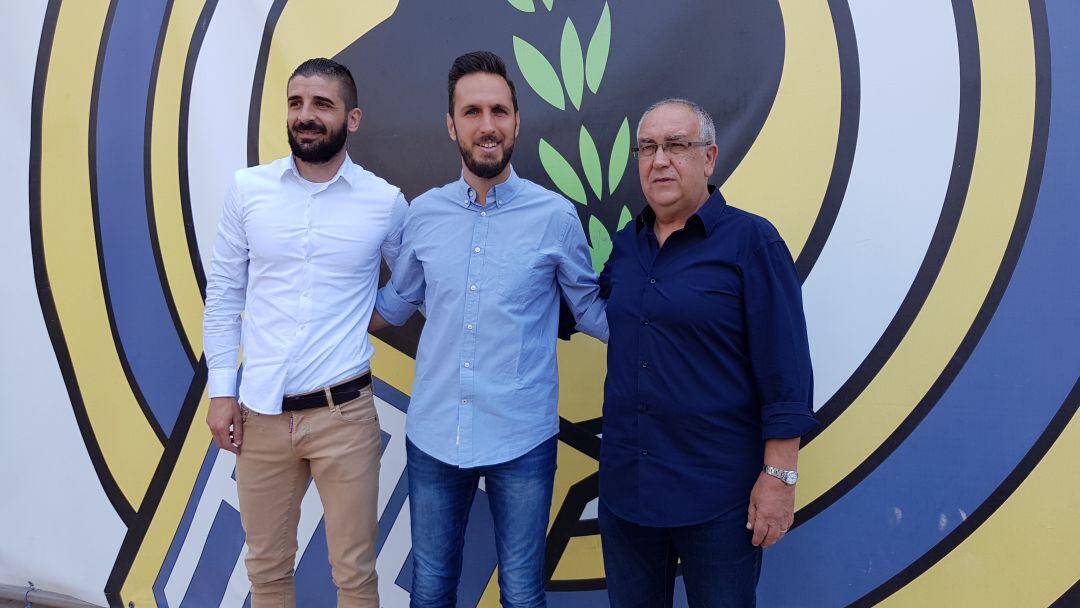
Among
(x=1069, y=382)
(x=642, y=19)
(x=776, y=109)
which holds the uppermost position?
(x=642, y=19)

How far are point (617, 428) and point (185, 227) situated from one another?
1.85 metres

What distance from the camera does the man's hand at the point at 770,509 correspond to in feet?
4.58

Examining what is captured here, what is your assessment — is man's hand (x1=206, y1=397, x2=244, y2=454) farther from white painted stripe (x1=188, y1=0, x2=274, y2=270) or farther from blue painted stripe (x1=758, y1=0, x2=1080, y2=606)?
blue painted stripe (x1=758, y1=0, x2=1080, y2=606)

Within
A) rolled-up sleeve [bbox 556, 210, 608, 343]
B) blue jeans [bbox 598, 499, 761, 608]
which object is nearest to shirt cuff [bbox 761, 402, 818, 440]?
blue jeans [bbox 598, 499, 761, 608]

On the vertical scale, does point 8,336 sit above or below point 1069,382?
below

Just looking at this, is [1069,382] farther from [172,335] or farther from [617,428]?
[172,335]

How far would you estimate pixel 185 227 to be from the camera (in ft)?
8.28

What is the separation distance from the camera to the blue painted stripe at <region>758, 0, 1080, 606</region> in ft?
6.00

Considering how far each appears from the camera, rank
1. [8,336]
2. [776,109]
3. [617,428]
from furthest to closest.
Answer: [8,336]
[776,109]
[617,428]

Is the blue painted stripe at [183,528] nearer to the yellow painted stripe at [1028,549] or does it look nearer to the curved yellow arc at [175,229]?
the curved yellow arc at [175,229]

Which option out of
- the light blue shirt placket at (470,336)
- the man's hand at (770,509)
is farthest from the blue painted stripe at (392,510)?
the man's hand at (770,509)

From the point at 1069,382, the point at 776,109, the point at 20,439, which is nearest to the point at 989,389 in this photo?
the point at 1069,382

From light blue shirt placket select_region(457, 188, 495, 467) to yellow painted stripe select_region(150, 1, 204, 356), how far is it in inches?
52.5

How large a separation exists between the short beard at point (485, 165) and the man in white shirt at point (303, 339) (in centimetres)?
33
